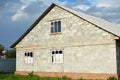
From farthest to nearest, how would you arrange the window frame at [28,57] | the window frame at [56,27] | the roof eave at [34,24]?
the window frame at [28,57] → the roof eave at [34,24] → the window frame at [56,27]

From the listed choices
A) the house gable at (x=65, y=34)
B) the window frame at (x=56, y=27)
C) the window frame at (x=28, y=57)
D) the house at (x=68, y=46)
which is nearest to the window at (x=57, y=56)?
the house at (x=68, y=46)

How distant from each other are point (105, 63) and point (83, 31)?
3.81 meters

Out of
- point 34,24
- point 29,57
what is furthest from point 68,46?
point 29,57

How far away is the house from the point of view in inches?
960

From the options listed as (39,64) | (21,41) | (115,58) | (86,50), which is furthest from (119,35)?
(21,41)

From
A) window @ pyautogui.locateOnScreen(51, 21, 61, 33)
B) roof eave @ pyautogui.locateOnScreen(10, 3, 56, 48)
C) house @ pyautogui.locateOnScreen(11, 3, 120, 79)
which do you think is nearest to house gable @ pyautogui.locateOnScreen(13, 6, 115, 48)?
house @ pyautogui.locateOnScreen(11, 3, 120, 79)

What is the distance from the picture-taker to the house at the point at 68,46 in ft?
80.0

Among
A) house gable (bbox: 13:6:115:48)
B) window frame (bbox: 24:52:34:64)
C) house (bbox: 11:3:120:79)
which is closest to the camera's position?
house (bbox: 11:3:120:79)

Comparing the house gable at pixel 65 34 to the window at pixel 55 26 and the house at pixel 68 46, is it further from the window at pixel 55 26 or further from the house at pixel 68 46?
the window at pixel 55 26

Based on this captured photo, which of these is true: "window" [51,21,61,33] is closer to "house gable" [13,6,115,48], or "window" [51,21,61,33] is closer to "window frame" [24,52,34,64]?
"house gable" [13,6,115,48]

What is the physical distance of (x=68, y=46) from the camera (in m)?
27.5

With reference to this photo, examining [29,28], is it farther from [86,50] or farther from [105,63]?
[105,63]

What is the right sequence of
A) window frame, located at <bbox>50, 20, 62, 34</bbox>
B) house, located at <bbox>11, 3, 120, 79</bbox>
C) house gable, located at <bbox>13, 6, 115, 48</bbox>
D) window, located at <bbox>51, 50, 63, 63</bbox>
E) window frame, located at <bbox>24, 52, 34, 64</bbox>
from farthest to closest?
window frame, located at <bbox>24, 52, 34, 64</bbox> → window frame, located at <bbox>50, 20, 62, 34</bbox> → window, located at <bbox>51, 50, 63, 63</bbox> → house gable, located at <bbox>13, 6, 115, 48</bbox> → house, located at <bbox>11, 3, 120, 79</bbox>

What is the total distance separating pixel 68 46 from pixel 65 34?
126cm
